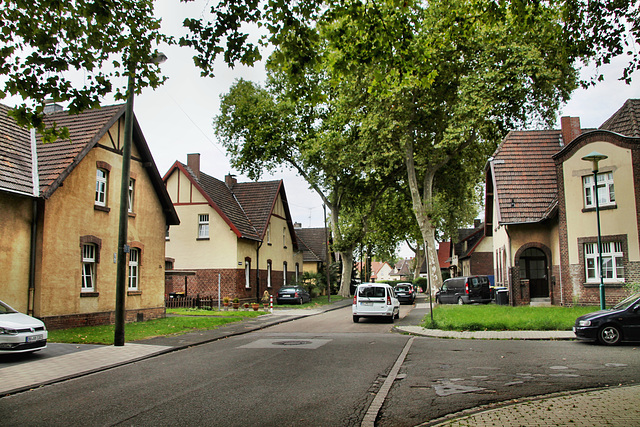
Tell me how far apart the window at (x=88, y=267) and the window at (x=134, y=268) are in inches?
95.8

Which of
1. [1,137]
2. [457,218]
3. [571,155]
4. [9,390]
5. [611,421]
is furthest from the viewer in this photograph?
[457,218]

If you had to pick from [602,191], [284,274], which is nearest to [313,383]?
[602,191]

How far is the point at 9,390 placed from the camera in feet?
28.6

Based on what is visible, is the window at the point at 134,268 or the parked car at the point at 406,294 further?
the parked car at the point at 406,294

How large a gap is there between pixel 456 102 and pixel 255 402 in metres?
30.3

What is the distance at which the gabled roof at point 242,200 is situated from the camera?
112 feet

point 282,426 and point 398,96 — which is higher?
point 398,96

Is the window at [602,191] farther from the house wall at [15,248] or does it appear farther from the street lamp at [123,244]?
the house wall at [15,248]

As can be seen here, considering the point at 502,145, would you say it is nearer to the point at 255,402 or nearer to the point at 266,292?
the point at 266,292

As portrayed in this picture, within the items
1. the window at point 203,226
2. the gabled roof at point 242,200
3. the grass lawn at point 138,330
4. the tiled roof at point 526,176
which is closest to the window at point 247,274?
the gabled roof at point 242,200

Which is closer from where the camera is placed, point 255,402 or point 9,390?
point 255,402

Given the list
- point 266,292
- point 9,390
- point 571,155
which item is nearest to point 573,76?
point 571,155

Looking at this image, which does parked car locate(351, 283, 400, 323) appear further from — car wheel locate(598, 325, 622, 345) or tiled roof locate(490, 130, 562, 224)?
car wheel locate(598, 325, 622, 345)

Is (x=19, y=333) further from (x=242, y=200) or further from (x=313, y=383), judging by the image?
(x=242, y=200)
